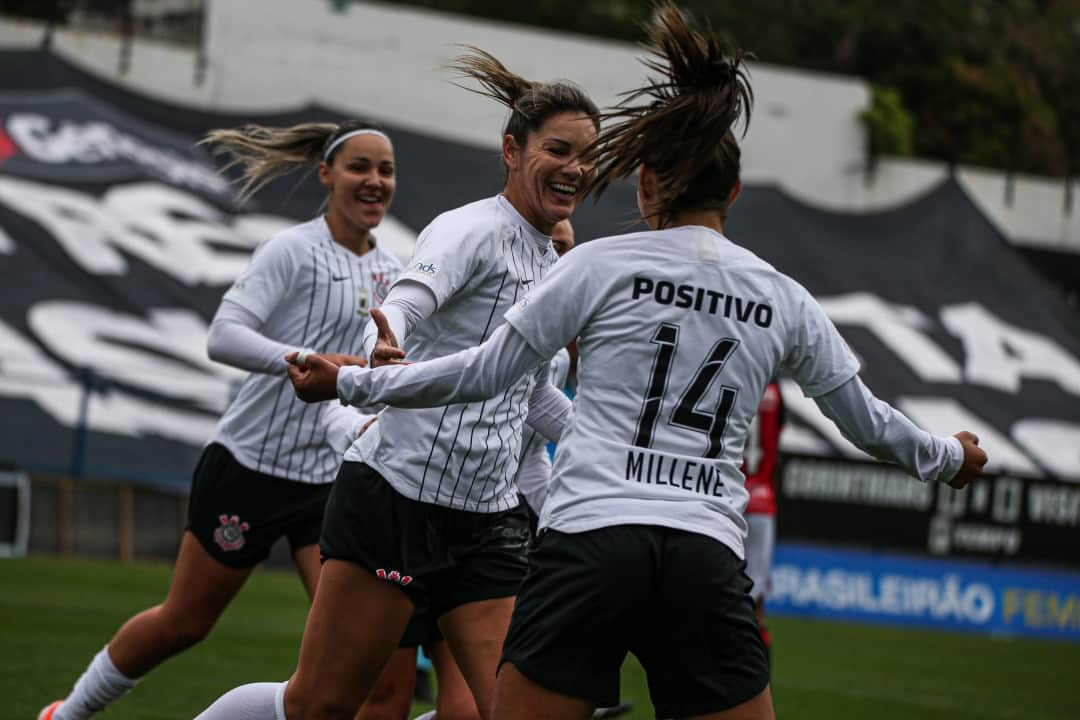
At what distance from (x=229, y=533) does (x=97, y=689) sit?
699 mm

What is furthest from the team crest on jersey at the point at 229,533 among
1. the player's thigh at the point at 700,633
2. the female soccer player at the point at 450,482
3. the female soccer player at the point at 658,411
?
the player's thigh at the point at 700,633

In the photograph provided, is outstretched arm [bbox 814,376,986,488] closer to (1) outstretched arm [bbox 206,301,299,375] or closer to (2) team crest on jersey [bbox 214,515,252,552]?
(1) outstretched arm [bbox 206,301,299,375]

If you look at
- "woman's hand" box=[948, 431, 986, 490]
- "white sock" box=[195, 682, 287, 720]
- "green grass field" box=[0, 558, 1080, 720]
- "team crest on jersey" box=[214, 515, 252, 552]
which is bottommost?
"green grass field" box=[0, 558, 1080, 720]

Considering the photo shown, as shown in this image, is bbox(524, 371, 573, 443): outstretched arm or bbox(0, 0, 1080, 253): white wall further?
bbox(0, 0, 1080, 253): white wall

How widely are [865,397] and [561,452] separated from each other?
739 millimetres

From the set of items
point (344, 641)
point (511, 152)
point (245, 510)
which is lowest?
point (344, 641)

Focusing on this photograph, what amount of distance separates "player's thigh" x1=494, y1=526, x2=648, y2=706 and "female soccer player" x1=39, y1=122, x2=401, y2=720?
2.12m

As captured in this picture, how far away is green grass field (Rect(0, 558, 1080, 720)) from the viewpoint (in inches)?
326

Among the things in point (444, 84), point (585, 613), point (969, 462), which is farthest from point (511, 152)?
point (444, 84)

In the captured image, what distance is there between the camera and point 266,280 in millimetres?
5648

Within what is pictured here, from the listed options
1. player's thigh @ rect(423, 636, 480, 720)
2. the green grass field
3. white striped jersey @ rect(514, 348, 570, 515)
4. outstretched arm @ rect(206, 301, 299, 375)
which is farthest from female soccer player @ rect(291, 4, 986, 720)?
the green grass field

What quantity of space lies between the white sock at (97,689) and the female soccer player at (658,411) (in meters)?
2.40

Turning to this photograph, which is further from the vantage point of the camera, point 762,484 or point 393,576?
point 762,484

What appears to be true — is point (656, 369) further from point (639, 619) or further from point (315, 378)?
point (315, 378)
